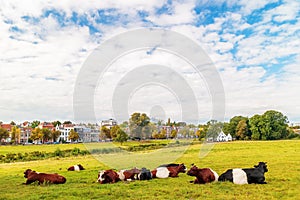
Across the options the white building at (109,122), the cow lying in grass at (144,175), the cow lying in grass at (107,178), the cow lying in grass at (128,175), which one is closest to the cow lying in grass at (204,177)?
the cow lying in grass at (144,175)

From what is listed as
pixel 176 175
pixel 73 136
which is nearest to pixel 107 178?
pixel 176 175

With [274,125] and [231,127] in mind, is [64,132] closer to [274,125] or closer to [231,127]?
[231,127]

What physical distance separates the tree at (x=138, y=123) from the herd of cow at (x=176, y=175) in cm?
980

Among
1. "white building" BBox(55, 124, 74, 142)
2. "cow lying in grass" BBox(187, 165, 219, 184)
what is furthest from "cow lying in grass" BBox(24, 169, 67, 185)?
"white building" BBox(55, 124, 74, 142)

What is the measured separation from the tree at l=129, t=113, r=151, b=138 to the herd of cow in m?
9.80

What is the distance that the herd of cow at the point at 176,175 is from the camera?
11211 mm

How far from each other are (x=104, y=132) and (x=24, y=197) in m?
24.5

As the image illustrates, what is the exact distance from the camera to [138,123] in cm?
2592

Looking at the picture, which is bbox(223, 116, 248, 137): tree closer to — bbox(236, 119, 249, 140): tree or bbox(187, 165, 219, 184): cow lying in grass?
bbox(236, 119, 249, 140): tree

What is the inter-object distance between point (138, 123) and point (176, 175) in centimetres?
1260

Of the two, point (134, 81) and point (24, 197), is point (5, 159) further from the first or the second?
point (24, 197)

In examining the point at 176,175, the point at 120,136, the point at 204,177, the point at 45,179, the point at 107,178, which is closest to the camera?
the point at 204,177

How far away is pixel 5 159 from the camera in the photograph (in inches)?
1367

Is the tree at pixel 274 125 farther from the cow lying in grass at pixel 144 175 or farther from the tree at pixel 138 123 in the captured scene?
the cow lying in grass at pixel 144 175
